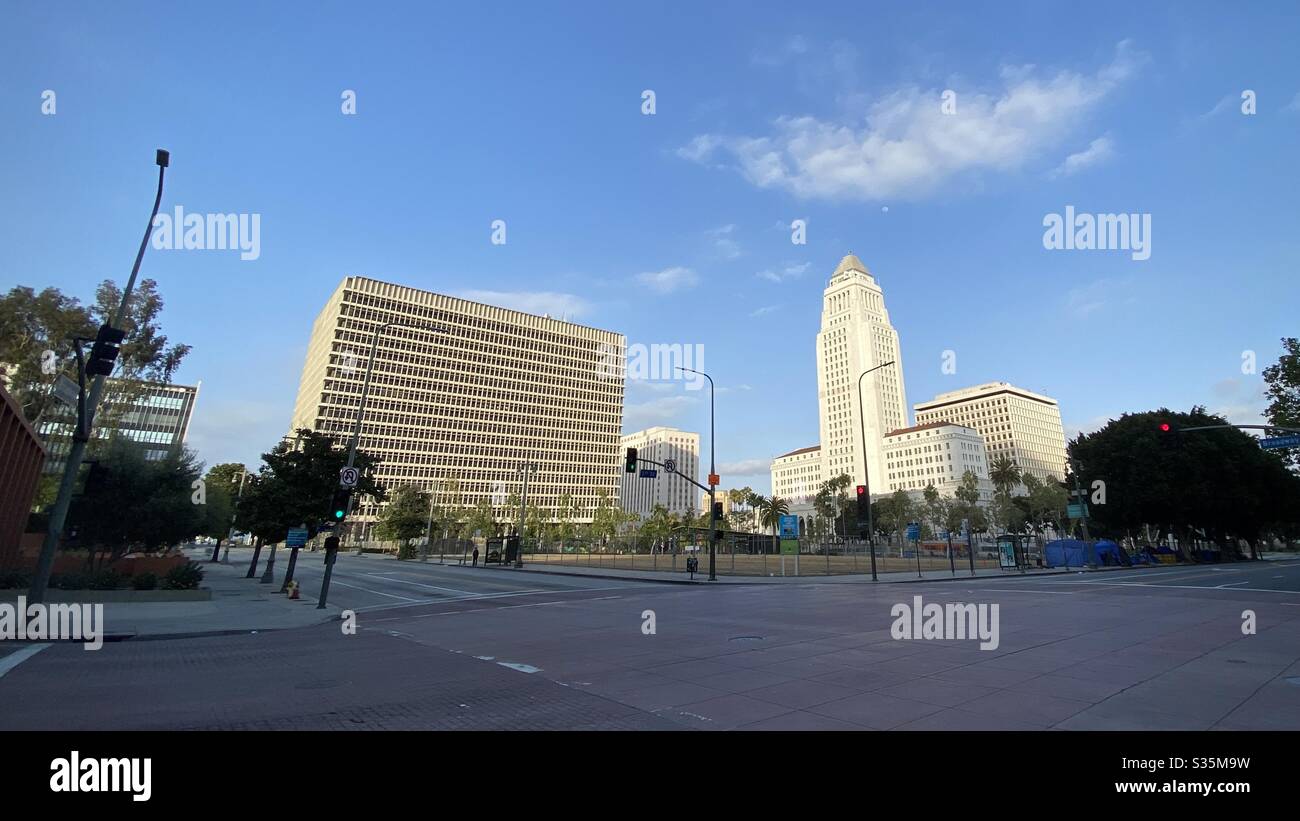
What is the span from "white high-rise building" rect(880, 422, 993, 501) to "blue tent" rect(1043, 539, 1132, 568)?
109 meters

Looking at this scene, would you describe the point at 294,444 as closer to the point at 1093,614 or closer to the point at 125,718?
the point at 125,718

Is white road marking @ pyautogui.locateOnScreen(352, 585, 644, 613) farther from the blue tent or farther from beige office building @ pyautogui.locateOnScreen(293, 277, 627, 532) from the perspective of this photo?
beige office building @ pyautogui.locateOnScreen(293, 277, 627, 532)

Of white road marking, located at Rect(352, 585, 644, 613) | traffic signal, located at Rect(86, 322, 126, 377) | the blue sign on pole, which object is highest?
traffic signal, located at Rect(86, 322, 126, 377)

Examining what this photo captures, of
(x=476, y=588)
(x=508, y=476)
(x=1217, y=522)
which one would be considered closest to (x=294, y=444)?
(x=476, y=588)

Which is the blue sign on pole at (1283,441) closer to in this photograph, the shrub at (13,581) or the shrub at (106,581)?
the shrub at (106,581)

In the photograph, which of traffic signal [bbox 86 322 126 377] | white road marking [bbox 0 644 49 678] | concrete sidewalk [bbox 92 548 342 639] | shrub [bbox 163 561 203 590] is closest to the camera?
white road marking [bbox 0 644 49 678]

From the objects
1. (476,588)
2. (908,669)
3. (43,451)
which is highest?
(43,451)

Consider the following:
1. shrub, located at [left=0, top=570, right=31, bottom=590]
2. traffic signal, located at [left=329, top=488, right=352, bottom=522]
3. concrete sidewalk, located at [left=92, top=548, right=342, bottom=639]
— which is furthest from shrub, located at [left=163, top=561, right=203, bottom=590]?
traffic signal, located at [left=329, top=488, right=352, bottom=522]

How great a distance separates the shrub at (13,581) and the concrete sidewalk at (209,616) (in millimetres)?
2539

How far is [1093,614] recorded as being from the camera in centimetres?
1485

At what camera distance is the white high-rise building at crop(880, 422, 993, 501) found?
542 feet

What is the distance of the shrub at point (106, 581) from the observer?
65.1ft
